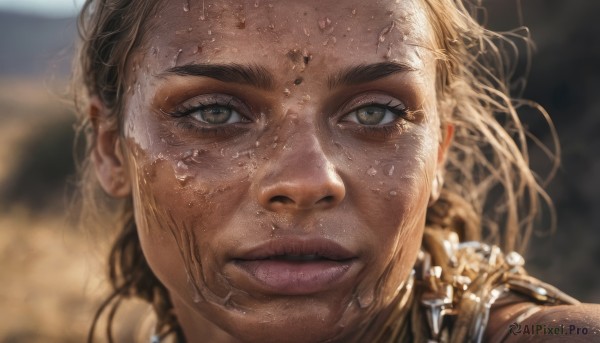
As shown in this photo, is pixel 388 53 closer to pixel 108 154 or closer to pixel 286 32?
pixel 286 32

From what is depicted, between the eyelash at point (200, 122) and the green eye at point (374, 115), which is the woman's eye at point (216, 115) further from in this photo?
the green eye at point (374, 115)

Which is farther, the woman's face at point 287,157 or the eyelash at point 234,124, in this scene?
the eyelash at point 234,124

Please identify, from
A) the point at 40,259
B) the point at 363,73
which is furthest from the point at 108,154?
the point at 40,259

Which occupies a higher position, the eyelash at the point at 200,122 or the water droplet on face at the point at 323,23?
the water droplet on face at the point at 323,23

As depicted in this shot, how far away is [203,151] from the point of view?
2.03 meters

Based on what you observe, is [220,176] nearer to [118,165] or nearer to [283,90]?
[283,90]

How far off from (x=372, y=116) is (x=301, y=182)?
14.2 inches

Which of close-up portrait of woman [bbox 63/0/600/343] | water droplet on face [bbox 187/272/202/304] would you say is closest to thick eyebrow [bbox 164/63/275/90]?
close-up portrait of woman [bbox 63/0/600/343]

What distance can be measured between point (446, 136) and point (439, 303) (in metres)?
0.58

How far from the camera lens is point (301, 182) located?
71.9 inches

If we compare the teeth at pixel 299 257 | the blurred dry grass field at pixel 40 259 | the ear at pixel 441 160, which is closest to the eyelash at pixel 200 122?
the teeth at pixel 299 257

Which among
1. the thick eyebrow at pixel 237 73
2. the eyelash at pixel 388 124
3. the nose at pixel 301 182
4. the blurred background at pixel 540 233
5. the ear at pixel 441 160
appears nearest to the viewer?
the nose at pixel 301 182

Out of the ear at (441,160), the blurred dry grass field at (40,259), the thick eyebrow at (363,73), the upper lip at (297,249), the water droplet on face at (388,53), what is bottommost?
the blurred dry grass field at (40,259)

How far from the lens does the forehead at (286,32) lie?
76.5 inches
